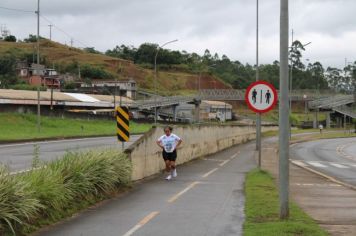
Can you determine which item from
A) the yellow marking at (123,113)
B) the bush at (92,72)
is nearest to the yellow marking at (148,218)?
the yellow marking at (123,113)

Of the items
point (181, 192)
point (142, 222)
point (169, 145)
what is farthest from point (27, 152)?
point (142, 222)

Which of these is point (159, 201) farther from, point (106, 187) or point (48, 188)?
point (48, 188)

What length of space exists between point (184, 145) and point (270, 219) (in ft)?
49.2

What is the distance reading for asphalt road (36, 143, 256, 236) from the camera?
9.36 meters

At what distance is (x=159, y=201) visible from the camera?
12.9 meters

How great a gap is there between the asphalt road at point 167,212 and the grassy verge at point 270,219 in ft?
0.69

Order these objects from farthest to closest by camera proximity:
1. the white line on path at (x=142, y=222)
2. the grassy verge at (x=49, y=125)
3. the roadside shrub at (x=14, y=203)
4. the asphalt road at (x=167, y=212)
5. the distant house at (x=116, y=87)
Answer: the distant house at (x=116, y=87)
the grassy verge at (x=49, y=125)
the asphalt road at (x=167, y=212)
the white line on path at (x=142, y=222)
the roadside shrub at (x=14, y=203)

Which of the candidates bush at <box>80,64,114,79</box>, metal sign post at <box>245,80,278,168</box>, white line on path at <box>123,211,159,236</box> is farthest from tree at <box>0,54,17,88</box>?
white line on path at <box>123,211,159,236</box>

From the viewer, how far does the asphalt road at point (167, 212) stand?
9.36 metres

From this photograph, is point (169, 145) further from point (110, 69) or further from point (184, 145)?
point (110, 69)

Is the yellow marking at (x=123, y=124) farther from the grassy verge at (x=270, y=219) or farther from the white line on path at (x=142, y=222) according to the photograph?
the white line on path at (x=142, y=222)

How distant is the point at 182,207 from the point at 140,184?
4.39 meters

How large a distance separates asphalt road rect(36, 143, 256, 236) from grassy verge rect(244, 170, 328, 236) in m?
0.21

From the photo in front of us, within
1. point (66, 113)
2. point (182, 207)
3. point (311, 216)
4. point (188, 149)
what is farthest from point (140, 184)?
point (66, 113)
